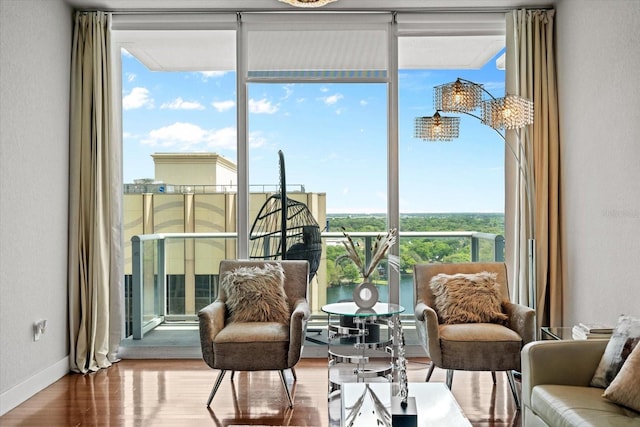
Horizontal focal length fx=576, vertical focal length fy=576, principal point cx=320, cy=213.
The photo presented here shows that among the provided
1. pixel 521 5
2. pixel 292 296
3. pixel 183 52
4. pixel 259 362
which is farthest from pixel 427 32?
pixel 259 362

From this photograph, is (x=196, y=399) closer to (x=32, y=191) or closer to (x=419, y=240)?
(x=32, y=191)

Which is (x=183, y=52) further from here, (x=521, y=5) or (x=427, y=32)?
(x=521, y=5)

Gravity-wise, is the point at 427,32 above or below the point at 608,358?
above

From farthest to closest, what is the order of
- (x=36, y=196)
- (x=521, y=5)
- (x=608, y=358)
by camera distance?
(x=521, y=5), (x=36, y=196), (x=608, y=358)

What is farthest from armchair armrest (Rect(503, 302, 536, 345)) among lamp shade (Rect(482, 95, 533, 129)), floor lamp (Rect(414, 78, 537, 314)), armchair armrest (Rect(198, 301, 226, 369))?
armchair armrest (Rect(198, 301, 226, 369))

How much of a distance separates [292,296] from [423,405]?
1756mm

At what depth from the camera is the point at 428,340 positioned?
366 centimetres

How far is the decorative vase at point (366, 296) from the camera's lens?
3912mm

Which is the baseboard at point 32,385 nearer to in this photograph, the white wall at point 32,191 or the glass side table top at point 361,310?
the white wall at point 32,191

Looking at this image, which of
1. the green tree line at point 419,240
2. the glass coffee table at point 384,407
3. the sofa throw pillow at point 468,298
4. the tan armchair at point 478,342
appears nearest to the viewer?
the glass coffee table at point 384,407

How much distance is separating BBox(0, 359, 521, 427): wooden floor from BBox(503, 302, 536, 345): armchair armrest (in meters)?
0.44

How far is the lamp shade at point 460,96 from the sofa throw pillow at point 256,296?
1.73 metres

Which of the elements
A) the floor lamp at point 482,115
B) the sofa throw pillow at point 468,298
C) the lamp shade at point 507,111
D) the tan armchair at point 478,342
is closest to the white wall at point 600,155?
the floor lamp at point 482,115

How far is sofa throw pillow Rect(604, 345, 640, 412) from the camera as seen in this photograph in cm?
233
